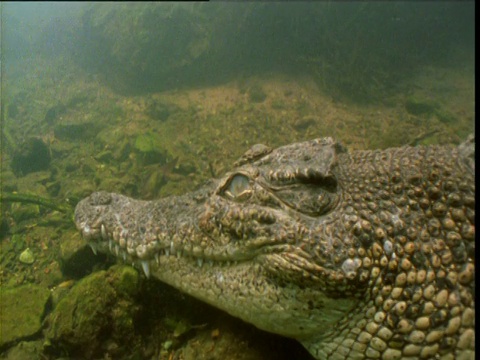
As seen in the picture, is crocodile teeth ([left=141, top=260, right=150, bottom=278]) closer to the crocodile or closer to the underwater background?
the crocodile

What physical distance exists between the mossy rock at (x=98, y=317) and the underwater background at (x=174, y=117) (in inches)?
0.5

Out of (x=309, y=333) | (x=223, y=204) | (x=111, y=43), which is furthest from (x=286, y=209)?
(x=111, y=43)

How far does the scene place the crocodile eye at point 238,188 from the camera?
2502mm

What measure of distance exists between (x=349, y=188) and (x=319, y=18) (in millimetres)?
15088

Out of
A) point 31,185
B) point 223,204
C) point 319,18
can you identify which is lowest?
point 31,185

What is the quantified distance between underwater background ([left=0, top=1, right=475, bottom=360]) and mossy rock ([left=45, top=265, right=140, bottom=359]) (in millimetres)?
12

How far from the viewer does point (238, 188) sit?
259 centimetres

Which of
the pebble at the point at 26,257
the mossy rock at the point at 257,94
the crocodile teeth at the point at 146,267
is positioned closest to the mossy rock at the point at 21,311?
the pebble at the point at 26,257

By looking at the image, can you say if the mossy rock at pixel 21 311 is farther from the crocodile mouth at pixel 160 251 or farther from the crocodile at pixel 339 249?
the crocodile at pixel 339 249

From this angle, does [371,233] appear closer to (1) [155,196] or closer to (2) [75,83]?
(1) [155,196]

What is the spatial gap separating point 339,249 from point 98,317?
2.21m

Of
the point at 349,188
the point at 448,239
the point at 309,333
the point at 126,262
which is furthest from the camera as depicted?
the point at 126,262

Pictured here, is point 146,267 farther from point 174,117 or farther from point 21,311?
point 174,117

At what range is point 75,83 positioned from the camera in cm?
1759
